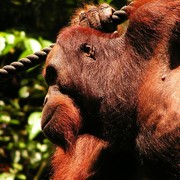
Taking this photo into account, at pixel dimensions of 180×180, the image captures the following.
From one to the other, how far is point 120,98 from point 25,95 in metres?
2.59

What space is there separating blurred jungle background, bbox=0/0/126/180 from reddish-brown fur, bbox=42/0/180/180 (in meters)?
1.38

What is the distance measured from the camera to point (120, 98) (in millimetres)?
3449

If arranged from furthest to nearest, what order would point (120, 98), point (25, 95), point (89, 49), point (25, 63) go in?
point (25, 95), point (25, 63), point (89, 49), point (120, 98)

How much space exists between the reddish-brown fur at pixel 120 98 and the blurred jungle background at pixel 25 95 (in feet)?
4.51

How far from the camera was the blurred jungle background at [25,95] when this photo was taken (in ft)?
18.6

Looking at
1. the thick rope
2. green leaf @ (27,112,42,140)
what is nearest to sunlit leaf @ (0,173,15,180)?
green leaf @ (27,112,42,140)

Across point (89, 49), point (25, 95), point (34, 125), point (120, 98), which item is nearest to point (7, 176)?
point (34, 125)

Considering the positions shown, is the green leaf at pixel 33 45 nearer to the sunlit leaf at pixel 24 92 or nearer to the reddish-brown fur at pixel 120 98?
the reddish-brown fur at pixel 120 98

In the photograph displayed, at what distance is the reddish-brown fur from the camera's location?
3.18 metres

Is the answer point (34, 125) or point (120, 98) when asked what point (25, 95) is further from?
point (120, 98)

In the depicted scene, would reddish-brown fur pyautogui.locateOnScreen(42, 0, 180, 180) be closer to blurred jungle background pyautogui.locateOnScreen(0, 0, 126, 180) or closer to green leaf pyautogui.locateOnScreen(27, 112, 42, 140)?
green leaf pyautogui.locateOnScreen(27, 112, 42, 140)

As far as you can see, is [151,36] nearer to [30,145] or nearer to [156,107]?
[156,107]

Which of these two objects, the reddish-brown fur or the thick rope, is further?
the thick rope

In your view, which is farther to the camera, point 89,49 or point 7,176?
point 7,176
